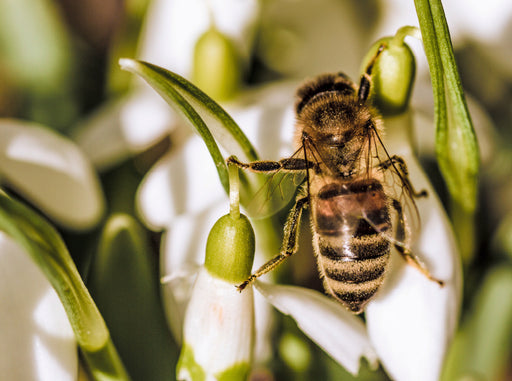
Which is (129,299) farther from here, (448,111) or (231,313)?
(448,111)

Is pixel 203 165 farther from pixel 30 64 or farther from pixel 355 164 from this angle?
pixel 30 64

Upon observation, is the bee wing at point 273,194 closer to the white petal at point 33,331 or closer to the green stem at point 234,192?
the green stem at point 234,192

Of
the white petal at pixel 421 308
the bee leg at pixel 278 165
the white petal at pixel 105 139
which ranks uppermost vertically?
the white petal at pixel 105 139

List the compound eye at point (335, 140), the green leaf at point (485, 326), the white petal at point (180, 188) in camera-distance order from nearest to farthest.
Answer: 1. the compound eye at point (335, 140)
2. the white petal at point (180, 188)
3. the green leaf at point (485, 326)

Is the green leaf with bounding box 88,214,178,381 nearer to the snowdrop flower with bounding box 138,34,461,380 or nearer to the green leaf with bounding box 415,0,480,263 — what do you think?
the snowdrop flower with bounding box 138,34,461,380

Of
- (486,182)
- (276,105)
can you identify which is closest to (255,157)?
(276,105)

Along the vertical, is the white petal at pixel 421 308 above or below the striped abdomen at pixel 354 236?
below

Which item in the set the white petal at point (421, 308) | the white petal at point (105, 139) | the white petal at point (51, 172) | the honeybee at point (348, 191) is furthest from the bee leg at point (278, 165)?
the white petal at point (105, 139)

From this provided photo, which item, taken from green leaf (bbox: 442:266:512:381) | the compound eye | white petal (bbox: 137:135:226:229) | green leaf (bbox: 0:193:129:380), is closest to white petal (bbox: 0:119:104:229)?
white petal (bbox: 137:135:226:229)
